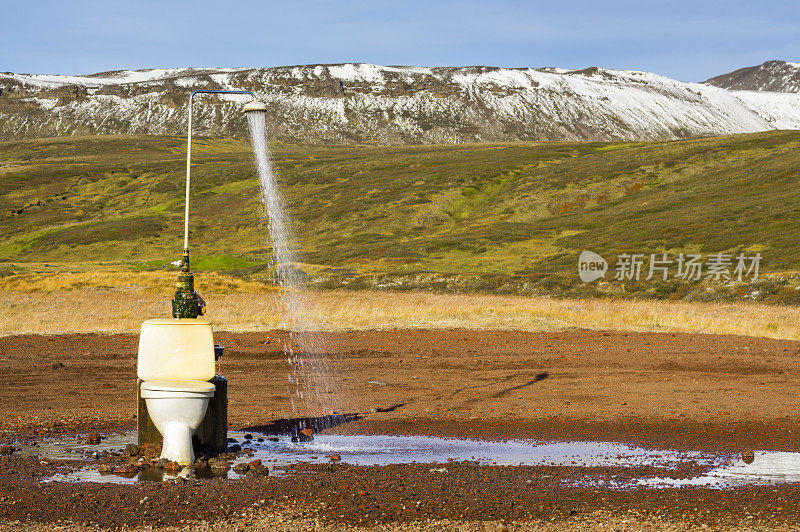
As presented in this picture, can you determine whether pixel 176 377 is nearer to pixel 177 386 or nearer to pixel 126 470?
pixel 177 386

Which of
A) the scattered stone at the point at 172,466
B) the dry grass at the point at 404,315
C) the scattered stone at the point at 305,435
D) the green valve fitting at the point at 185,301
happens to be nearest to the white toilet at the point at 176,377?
the scattered stone at the point at 172,466

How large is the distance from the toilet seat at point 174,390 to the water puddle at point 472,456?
874 mm

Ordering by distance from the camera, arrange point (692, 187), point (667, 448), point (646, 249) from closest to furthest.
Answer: point (667, 448) < point (646, 249) < point (692, 187)

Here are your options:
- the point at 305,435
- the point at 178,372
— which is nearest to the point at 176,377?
the point at 178,372

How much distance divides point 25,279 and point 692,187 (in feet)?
226

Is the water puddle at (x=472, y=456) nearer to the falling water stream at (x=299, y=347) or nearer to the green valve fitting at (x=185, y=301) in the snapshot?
the green valve fitting at (x=185, y=301)

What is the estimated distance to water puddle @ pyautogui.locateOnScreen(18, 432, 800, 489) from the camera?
9.82 m

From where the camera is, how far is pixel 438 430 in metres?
13.1

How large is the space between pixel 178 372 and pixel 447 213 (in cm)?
9230

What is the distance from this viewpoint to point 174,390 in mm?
10211

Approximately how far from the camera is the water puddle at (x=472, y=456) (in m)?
9.82

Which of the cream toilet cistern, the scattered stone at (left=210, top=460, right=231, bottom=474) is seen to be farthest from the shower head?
the scattered stone at (left=210, top=460, right=231, bottom=474)

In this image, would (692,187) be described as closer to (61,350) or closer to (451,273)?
(451,273)

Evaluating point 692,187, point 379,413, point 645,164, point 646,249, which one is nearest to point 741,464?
point 379,413
